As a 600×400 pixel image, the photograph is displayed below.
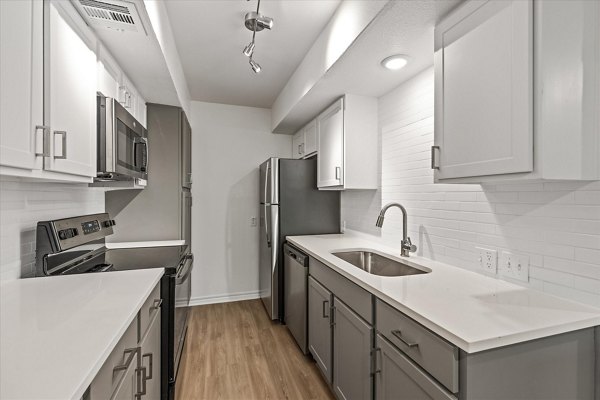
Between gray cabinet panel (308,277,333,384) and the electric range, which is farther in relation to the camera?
gray cabinet panel (308,277,333,384)

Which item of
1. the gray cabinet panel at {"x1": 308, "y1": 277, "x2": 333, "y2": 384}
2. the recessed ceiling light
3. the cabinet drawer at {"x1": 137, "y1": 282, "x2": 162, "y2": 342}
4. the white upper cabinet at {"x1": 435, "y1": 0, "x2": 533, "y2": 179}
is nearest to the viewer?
the white upper cabinet at {"x1": 435, "y1": 0, "x2": 533, "y2": 179}

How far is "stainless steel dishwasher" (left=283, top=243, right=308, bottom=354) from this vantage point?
245 centimetres

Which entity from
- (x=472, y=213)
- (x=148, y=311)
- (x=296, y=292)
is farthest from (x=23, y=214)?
(x=472, y=213)

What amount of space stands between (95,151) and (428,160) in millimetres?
1965

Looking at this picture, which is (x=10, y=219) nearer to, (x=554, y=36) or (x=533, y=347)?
(x=533, y=347)

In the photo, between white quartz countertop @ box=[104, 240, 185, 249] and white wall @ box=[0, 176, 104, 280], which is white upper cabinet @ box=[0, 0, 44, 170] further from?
white quartz countertop @ box=[104, 240, 185, 249]

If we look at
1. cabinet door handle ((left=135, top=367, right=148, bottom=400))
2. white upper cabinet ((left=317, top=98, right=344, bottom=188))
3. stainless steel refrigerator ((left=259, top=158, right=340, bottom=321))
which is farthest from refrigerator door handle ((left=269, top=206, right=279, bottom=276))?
cabinet door handle ((left=135, top=367, right=148, bottom=400))

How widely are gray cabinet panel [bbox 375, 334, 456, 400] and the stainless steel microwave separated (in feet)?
5.35

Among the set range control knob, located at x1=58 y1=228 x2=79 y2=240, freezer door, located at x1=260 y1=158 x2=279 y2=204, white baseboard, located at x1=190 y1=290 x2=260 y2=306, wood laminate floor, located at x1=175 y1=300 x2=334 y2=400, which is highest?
freezer door, located at x1=260 y1=158 x2=279 y2=204

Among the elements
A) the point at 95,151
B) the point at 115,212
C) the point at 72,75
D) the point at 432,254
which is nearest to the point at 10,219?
the point at 95,151

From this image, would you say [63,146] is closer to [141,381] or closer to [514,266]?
[141,381]

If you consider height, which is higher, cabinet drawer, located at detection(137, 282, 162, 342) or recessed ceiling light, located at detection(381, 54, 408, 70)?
recessed ceiling light, located at detection(381, 54, 408, 70)

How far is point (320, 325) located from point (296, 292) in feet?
1.86

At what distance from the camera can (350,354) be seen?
1654 millimetres
